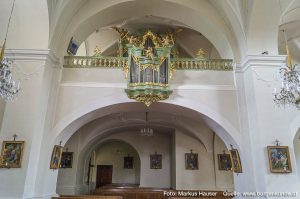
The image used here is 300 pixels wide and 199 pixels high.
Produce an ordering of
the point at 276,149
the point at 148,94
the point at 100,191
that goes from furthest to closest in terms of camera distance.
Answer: the point at 100,191 < the point at 148,94 < the point at 276,149

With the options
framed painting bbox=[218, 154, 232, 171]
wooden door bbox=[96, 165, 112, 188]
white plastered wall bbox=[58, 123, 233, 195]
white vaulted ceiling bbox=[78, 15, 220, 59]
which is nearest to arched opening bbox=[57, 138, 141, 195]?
wooden door bbox=[96, 165, 112, 188]

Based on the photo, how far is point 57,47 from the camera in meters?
7.81

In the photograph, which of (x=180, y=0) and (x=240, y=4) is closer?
(x=240, y=4)

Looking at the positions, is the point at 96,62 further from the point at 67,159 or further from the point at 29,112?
the point at 67,159

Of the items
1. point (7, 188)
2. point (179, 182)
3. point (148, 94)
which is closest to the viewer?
point (7, 188)

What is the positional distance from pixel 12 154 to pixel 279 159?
7.31m

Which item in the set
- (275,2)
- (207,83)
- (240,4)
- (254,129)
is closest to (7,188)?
(207,83)

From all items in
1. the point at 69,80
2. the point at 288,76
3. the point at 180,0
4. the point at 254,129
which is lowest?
the point at 254,129

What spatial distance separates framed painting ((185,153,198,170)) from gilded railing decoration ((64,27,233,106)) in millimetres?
5406

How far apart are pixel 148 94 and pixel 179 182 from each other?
6.08 meters

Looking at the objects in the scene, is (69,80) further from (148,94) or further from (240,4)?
(240,4)

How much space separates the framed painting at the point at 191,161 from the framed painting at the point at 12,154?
25.4ft

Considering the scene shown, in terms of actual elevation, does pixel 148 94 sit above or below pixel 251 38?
below

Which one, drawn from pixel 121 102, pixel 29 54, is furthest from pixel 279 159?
pixel 29 54
